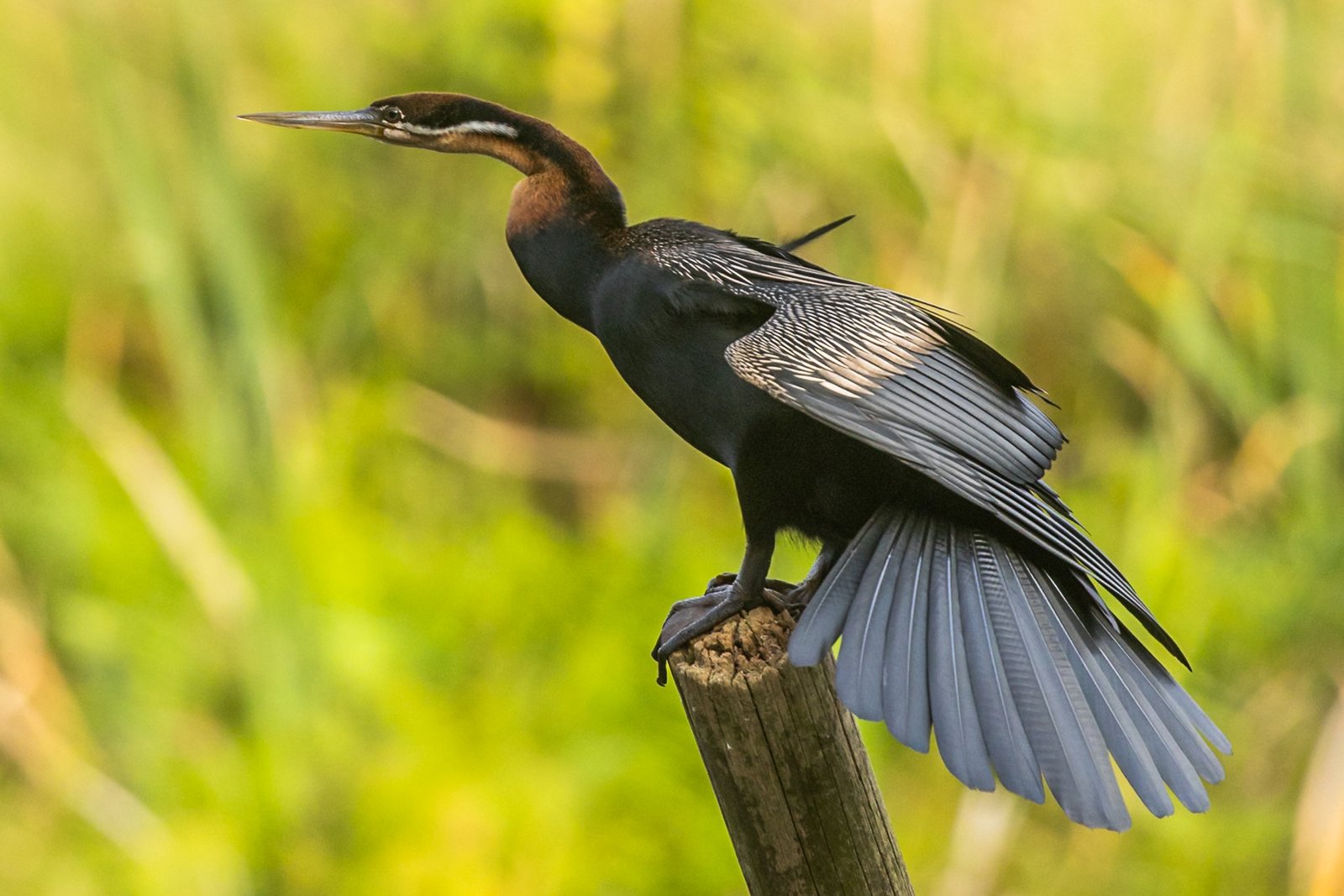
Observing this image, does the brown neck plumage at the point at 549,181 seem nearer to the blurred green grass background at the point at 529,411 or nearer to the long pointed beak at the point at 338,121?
the long pointed beak at the point at 338,121

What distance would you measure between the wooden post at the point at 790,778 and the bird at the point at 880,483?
0.10 m

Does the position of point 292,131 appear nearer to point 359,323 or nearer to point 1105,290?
point 359,323

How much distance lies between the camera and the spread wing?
160 centimetres

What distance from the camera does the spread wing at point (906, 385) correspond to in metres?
1.60

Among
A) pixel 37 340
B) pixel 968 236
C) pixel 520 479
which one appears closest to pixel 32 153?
pixel 37 340

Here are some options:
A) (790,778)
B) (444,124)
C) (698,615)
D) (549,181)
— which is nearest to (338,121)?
(444,124)

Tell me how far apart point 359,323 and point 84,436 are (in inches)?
31.1

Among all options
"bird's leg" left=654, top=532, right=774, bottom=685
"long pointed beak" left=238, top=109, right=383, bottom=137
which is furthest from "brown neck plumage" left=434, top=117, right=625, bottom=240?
"bird's leg" left=654, top=532, right=774, bottom=685

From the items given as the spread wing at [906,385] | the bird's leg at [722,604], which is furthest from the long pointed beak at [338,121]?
the bird's leg at [722,604]

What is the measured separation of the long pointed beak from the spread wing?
0.43 metres

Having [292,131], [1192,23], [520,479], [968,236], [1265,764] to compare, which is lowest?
[520,479]

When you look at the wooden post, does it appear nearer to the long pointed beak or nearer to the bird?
the bird

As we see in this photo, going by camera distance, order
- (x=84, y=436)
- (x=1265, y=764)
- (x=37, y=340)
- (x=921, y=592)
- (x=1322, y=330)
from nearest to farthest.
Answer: (x=921, y=592)
(x=1265, y=764)
(x=1322, y=330)
(x=84, y=436)
(x=37, y=340)

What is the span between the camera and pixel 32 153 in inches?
167
